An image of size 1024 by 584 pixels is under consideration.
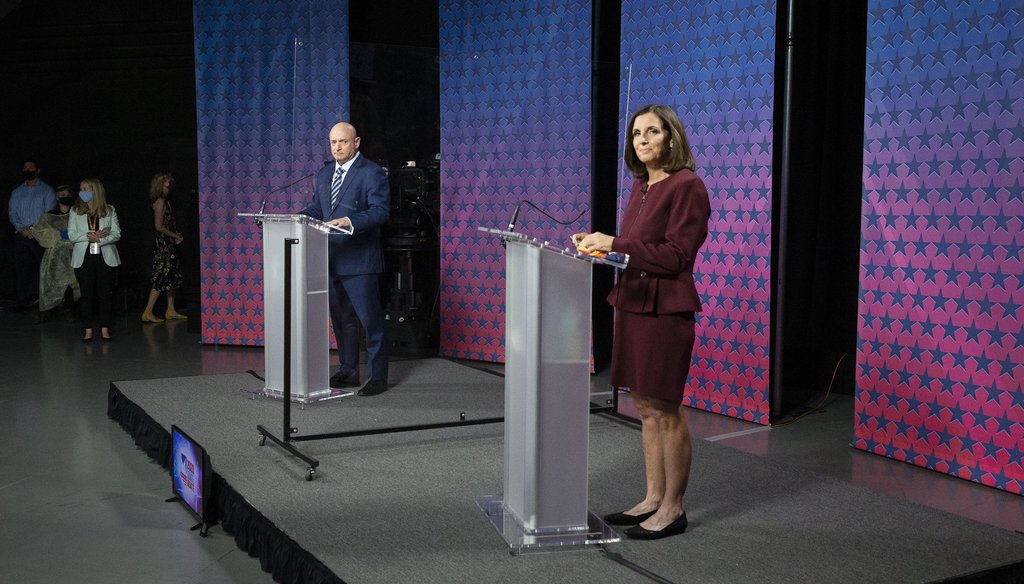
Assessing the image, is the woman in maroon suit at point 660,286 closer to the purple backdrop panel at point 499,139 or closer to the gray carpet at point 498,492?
the gray carpet at point 498,492

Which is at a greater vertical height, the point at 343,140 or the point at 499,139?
the point at 499,139

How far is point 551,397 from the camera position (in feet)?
10.4

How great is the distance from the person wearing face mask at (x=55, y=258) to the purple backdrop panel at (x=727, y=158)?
266 inches

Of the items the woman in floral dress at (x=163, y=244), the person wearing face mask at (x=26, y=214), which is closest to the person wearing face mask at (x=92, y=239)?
the woman in floral dress at (x=163, y=244)

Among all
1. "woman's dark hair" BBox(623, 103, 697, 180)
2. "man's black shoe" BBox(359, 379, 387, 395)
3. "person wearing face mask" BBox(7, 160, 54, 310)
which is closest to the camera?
"woman's dark hair" BBox(623, 103, 697, 180)

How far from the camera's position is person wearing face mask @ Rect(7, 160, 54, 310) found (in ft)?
34.4

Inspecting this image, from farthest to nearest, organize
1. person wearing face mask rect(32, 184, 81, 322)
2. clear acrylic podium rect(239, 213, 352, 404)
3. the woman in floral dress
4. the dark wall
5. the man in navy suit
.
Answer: the dark wall < person wearing face mask rect(32, 184, 81, 322) < the woman in floral dress < the man in navy suit < clear acrylic podium rect(239, 213, 352, 404)

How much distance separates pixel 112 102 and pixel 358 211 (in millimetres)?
6768

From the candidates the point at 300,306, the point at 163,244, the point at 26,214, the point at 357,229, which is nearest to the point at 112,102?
the point at 26,214

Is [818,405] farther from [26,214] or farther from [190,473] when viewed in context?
[26,214]

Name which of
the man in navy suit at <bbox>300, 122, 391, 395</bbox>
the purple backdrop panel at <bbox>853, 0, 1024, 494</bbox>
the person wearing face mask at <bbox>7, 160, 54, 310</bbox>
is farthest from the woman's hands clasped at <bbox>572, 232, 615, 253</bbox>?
the person wearing face mask at <bbox>7, 160, 54, 310</bbox>

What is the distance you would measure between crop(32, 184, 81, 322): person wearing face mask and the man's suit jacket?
17.2 ft

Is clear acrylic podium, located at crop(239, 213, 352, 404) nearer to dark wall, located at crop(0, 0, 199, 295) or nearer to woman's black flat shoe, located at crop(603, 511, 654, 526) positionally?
woman's black flat shoe, located at crop(603, 511, 654, 526)

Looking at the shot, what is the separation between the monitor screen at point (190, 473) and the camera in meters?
3.79
